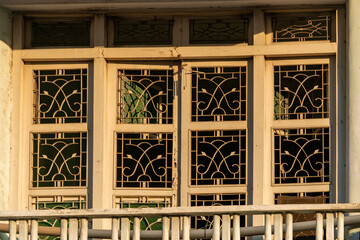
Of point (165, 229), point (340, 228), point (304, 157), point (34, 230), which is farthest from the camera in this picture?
point (304, 157)

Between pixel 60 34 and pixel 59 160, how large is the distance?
3.36ft

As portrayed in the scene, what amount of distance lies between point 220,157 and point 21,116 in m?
1.62

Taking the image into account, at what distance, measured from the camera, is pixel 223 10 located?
370 inches

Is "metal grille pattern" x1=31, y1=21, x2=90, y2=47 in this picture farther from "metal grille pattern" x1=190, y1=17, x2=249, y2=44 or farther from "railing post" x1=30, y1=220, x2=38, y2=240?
"railing post" x1=30, y1=220, x2=38, y2=240

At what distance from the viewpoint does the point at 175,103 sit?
30.8 feet

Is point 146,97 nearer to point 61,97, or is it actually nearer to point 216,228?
point 61,97

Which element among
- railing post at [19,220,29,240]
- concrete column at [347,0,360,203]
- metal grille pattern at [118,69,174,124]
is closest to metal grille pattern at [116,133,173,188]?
metal grille pattern at [118,69,174,124]

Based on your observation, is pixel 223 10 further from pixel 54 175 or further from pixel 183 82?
pixel 54 175

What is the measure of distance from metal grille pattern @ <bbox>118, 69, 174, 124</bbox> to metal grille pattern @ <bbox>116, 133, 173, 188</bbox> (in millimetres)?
139

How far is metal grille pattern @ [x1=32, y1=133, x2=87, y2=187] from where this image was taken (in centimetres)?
939

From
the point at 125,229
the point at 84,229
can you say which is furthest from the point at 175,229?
the point at 84,229

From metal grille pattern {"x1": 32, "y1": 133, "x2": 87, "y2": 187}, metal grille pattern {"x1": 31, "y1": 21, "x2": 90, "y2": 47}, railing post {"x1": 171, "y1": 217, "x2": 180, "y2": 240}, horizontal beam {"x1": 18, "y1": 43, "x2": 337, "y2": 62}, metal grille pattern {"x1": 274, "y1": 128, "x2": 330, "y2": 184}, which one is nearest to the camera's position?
railing post {"x1": 171, "y1": 217, "x2": 180, "y2": 240}

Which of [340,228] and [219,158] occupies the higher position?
[219,158]

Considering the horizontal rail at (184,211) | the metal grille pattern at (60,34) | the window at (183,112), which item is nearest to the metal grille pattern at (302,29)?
the window at (183,112)
